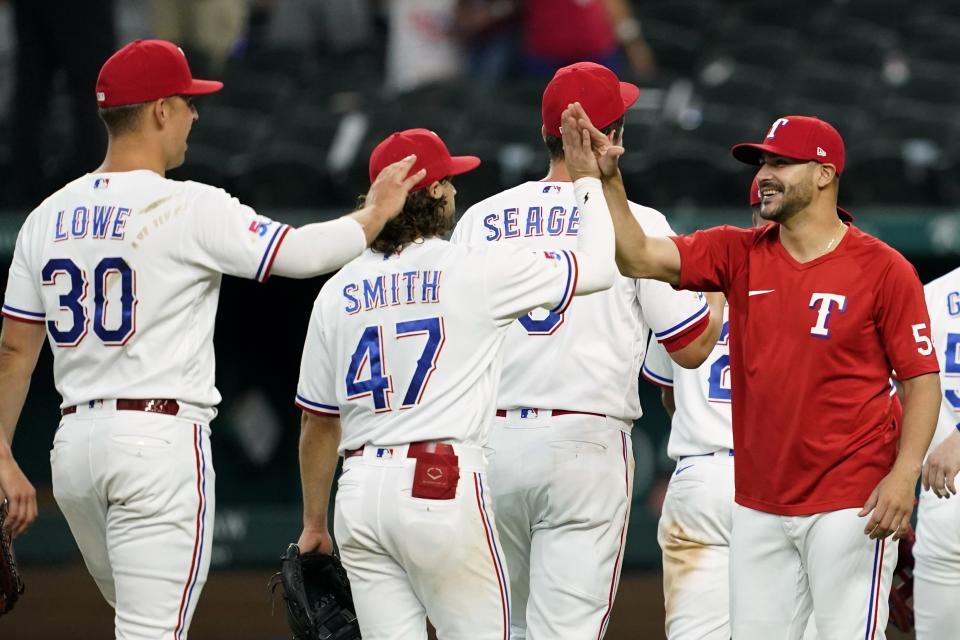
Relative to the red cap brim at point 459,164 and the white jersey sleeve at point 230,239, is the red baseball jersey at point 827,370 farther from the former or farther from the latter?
the white jersey sleeve at point 230,239

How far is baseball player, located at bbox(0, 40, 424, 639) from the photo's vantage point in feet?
12.3

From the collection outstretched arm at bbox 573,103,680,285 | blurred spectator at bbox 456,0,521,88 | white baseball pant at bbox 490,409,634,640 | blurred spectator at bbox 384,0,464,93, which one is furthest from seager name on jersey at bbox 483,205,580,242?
blurred spectator at bbox 456,0,521,88

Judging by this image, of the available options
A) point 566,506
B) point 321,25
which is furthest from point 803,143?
point 321,25

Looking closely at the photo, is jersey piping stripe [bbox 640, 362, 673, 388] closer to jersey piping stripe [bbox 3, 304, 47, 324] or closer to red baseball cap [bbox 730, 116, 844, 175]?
red baseball cap [bbox 730, 116, 844, 175]

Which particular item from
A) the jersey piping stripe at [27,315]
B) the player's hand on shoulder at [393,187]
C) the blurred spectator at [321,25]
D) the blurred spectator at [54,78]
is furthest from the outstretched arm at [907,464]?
the blurred spectator at [321,25]

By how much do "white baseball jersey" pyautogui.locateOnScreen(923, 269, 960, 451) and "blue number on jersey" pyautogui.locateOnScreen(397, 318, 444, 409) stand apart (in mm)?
1743

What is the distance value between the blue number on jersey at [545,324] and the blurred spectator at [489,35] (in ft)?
18.0

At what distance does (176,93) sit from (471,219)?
968 millimetres

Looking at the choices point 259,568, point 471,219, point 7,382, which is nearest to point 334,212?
point 259,568

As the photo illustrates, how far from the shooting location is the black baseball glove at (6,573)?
4094 millimetres

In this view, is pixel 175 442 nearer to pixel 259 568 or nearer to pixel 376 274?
pixel 376 274

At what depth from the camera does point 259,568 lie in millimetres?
8617

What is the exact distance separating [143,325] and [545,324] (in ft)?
3.80

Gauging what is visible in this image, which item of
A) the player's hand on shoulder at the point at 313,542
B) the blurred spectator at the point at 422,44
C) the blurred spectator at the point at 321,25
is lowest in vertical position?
the player's hand on shoulder at the point at 313,542
